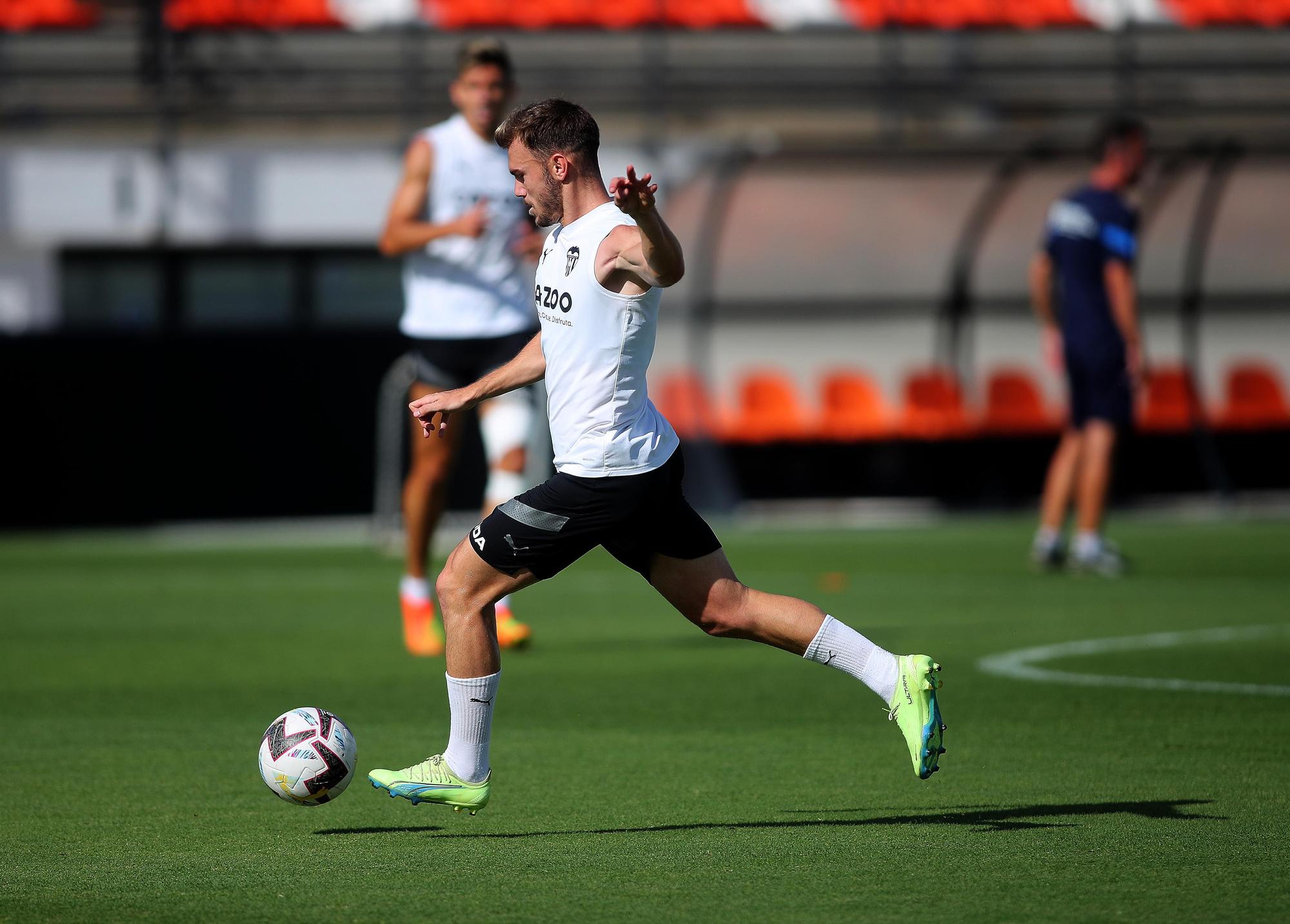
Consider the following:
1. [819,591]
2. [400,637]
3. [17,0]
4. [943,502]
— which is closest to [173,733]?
[400,637]

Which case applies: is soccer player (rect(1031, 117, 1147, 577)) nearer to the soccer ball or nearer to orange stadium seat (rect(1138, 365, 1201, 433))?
the soccer ball

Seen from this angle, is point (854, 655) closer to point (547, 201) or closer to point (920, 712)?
point (920, 712)

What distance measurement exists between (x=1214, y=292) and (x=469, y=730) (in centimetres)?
1672

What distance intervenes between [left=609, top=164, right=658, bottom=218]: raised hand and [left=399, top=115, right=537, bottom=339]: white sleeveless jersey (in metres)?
3.85

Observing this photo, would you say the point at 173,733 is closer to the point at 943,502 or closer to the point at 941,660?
the point at 941,660

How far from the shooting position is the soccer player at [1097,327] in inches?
433

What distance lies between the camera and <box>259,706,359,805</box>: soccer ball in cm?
473

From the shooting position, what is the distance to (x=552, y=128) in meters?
4.56

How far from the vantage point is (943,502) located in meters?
19.2

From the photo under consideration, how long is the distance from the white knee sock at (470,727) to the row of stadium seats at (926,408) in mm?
13788

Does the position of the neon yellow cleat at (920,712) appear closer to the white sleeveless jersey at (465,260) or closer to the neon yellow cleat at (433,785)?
the neon yellow cleat at (433,785)

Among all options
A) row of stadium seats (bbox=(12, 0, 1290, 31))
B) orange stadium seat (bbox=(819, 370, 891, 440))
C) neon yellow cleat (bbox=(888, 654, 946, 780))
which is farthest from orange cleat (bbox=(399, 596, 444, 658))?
row of stadium seats (bbox=(12, 0, 1290, 31))

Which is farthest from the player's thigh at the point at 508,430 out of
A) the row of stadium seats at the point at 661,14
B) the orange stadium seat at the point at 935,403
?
the row of stadium seats at the point at 661,14

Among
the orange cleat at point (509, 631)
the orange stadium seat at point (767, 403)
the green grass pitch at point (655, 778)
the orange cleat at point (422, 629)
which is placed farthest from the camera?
the orange stadium seat at point (767, 403)
